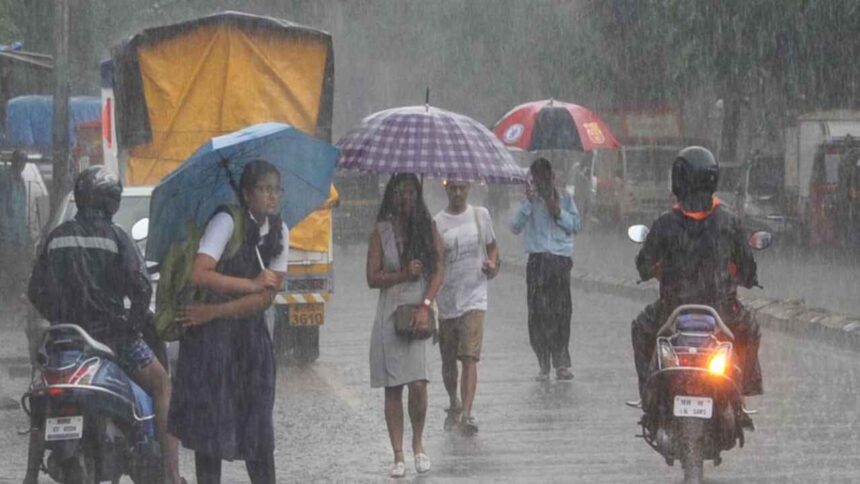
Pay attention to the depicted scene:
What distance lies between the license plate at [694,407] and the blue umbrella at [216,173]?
189 centimetres

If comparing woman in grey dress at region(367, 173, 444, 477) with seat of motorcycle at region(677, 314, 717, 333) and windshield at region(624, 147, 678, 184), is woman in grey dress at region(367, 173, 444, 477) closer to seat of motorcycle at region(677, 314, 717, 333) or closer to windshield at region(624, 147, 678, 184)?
seat of motorcycle at region(677, 314, 717, 333)

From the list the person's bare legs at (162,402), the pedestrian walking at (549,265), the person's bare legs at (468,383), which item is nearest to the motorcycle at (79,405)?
the person's bare legs at (162,402)

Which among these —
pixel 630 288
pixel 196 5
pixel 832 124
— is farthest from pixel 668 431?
pixel 196 5

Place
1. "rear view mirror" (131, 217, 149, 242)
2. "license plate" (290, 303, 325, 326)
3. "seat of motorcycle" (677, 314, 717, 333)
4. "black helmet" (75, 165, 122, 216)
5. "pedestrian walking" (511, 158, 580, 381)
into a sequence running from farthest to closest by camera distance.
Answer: "license plate" (290, 303, 325, 326) → "pedestrian walking" (511, 158, 580, 381) → "rear view mirror" (131, 217, 149, 242) → "seat of motorcycle" (677, 314, 717, 333) → "black helmet" (75, 165, 122, 216)

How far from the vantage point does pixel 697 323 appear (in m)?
8.38

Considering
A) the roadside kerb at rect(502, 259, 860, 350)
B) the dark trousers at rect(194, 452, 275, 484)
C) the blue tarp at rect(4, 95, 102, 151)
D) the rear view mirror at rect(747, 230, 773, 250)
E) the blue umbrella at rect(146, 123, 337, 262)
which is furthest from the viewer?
the blue tarp at rect(4, 95, 102, 151)

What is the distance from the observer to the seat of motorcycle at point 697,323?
8375 millimetres

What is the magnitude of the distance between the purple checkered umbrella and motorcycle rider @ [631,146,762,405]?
143 cm

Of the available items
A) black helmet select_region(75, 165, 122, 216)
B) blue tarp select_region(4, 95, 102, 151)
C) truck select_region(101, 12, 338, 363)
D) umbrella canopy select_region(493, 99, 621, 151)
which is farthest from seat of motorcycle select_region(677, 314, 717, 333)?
blue tarp select_region(4, 95, 102, 151)

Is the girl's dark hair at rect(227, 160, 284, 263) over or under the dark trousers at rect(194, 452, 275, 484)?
over

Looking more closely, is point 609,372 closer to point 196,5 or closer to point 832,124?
point 832,124

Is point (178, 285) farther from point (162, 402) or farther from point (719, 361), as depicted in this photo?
point (719, 361)

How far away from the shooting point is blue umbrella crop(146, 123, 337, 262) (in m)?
7.63

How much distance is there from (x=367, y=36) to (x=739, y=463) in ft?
163
